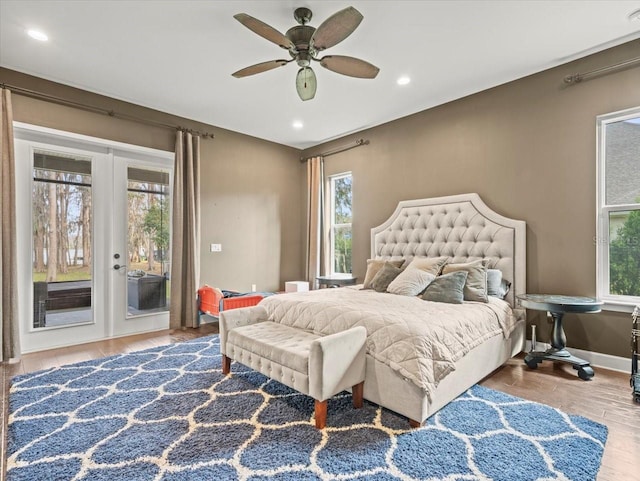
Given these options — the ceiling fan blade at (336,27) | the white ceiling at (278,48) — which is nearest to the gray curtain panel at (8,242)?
the white ceiling at (278,48)

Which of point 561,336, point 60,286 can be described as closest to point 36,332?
point 60,286

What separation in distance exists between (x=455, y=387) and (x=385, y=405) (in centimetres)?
56

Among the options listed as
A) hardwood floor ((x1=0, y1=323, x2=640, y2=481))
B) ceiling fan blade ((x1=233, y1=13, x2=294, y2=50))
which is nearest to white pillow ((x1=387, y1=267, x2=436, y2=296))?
hardwood floor ((x1=0, y1=323, x2=640, y2=481))

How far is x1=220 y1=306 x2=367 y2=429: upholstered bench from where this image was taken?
6.78 feet

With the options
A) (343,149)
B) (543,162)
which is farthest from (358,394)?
(343,149)

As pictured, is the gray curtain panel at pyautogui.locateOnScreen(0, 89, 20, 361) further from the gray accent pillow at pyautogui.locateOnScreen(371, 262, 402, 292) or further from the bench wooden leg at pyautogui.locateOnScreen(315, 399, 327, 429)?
the gray accent pillow at pyautogui.locateOnScreen(371, 262, 402, 292)

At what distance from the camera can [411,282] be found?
3.46 m

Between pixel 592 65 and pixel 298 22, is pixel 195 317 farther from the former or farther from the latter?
pixel 592 65

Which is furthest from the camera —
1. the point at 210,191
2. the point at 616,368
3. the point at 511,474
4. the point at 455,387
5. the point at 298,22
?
the point at 210,191

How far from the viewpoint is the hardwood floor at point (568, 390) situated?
6.08 ft

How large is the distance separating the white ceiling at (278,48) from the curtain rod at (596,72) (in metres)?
0.18

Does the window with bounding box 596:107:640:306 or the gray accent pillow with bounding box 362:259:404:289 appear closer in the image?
the window with bounding box 596:107:640:306

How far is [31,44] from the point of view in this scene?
3025 mm

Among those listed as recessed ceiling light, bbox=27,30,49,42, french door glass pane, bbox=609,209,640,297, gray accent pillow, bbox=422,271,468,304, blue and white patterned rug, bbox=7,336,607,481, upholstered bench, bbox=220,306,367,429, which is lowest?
blue and white patterned rug, bbox=7,336,607,481
